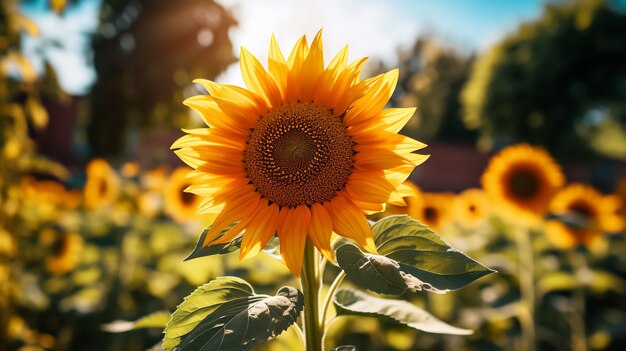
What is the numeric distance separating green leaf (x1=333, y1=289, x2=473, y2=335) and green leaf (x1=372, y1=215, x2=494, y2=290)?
0.13 meters

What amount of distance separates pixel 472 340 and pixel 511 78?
18602 mm

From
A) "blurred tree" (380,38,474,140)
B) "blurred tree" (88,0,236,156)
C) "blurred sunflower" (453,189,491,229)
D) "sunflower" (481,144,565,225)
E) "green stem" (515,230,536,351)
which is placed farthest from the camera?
"blurred tree" (380,38,474,140)

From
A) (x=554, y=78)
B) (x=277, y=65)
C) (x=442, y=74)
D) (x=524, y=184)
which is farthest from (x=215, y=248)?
(x=442, y=74)

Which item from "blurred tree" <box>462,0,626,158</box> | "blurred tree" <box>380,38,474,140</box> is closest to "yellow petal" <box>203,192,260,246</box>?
"blurred tree" <box>462,0,626,158</box>

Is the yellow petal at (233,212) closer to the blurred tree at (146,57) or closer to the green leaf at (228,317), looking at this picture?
the green leaf at (228,317)

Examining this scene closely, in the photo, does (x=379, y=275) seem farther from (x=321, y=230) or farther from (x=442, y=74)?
(x=442, y=74)

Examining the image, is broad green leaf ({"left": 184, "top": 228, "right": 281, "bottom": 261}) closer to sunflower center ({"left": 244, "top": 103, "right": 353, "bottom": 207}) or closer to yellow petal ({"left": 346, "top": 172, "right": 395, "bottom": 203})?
sunflower center ({"left": 244, "top": 103, "right": 353, "bottom": 207})

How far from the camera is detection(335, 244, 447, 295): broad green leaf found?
0.82 metres

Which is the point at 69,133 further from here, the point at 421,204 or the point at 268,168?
the point at 268,168

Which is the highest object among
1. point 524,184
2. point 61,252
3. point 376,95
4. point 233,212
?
point 376,95

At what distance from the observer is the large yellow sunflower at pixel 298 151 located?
0.95 m

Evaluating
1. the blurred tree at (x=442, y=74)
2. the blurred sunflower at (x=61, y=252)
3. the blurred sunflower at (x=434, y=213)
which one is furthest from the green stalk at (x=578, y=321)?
the blurred tree at (x=442, y=74)

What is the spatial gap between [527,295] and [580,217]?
1022 millimetres

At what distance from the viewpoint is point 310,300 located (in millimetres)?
984
